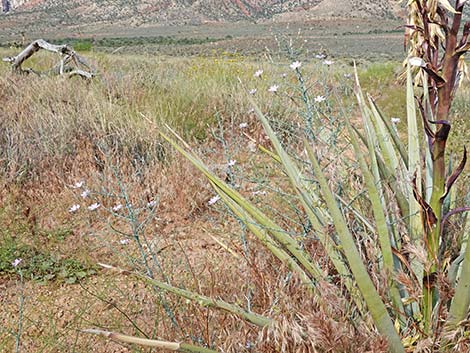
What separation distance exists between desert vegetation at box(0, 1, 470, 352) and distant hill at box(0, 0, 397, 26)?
73271mm

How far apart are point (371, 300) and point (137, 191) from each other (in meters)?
2.14

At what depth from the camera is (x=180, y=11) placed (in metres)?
81.6

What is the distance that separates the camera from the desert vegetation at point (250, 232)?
127 centimetres

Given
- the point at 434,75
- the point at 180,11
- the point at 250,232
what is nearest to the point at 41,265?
the point at 250,232

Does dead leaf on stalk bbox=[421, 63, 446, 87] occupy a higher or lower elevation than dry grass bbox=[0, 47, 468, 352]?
higher

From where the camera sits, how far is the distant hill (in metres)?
74.2

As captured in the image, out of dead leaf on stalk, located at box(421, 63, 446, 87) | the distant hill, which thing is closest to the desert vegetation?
dead leaf on stalk, located at box(421, 63, 446, 87)

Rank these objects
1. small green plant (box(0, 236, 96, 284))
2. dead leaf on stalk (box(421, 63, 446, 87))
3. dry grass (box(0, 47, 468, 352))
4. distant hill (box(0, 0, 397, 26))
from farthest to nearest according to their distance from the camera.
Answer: distant hill (box(0, 0, 397, 26)) → small green plant (box(0, 236, 96, 284)) → dry grass (box(0, 47, 468, 352)) → dead leaf on stalk (box(421, 63, 446, 87))

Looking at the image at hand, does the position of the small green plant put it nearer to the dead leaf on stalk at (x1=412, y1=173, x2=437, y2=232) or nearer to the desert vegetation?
the desert vegetation

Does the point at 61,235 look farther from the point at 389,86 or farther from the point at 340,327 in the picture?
the point at 389,86

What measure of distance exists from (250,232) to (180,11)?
276 feet

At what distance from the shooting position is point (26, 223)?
9.75 feet

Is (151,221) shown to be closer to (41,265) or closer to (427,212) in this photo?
(41,265)

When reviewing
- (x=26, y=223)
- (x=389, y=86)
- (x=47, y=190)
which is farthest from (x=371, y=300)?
(x=389, y=86)
